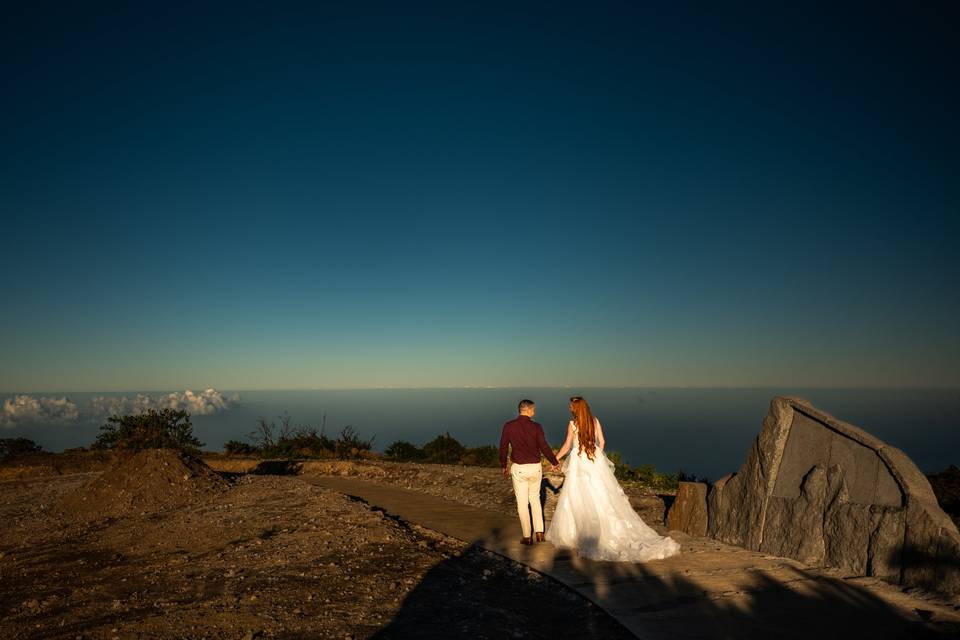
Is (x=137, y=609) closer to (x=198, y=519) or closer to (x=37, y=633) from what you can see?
(x=37, y=633)

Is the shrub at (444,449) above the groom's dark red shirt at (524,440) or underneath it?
underneath

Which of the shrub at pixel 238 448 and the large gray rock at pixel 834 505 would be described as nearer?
the large gray rock at pixel 834 505

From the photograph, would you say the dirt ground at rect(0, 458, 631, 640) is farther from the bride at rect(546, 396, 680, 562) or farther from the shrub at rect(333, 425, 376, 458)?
the shrub at rect(333, 425, 376, 458)

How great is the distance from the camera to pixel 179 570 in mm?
8609

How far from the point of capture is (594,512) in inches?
378

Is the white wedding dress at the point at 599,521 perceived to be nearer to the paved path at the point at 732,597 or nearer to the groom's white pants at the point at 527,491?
the paved path at the point at 732,597

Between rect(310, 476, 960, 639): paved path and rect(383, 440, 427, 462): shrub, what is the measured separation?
16.1 m

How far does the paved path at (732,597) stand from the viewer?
6172 millimetres

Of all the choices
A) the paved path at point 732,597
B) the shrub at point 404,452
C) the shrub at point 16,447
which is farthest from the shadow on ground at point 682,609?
the shrub at point 16,447

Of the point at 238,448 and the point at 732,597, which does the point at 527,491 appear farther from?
the point at 238,448

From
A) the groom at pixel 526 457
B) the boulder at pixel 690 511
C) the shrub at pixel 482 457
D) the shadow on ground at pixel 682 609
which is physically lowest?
the shrub at pixel 482 457

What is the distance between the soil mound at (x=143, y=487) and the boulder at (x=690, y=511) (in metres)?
10.1

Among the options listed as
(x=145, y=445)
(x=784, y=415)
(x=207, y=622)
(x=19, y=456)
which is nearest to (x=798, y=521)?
(x=784, y=415)

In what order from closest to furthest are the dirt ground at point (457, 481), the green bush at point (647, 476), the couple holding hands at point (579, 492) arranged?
the couple holding hands at point (579, 492) → the dirt ground at point (457, 481) → the green bush at point (647, 476)
